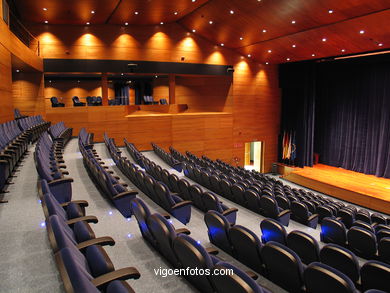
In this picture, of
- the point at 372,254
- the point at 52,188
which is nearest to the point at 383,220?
the point at 372,254

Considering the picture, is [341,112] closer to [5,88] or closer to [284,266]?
[5,88]

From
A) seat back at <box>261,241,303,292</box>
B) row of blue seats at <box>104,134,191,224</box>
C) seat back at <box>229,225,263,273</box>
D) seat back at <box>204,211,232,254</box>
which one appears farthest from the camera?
row of blue seats at <box>104,134,191,224</box>

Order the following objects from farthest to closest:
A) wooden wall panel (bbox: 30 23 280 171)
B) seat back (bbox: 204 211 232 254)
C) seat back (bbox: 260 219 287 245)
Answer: wooden wall panel (bbox: 30 23 280 171)
seat back (bbox: 260 219 287 245)
seat back (bbox: 204 211 232 254)

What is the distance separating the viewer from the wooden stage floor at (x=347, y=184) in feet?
19.4

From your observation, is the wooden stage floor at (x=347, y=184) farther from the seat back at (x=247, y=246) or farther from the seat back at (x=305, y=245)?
the seat back at (x=247, y=246)

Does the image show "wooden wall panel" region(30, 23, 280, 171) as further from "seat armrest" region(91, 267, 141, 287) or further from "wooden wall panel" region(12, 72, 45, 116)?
"seat armrest" region(91, 267, 141, 287)

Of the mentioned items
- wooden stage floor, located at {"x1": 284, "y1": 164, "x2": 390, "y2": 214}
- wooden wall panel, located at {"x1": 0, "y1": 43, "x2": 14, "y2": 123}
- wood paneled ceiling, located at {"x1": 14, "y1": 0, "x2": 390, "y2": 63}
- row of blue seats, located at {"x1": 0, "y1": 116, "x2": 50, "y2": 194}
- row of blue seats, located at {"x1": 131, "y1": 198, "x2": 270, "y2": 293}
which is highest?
wood paneled ceiling, located at {"x1": 14, "y1": 0, "x2": 390, "y2": 63}

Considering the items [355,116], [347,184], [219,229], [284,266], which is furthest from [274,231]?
[355,116]

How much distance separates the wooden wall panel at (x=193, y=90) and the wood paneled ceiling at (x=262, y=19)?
282 millimetres

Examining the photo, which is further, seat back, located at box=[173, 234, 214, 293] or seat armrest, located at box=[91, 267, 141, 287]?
seat back, located at box=[173, 234, 214, 293]

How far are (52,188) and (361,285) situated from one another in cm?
192

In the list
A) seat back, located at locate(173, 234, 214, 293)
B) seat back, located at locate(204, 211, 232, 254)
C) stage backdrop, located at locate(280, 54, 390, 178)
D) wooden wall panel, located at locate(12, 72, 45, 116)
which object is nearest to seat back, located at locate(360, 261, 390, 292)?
seat back, located at locate(204, 211, 232, 254)

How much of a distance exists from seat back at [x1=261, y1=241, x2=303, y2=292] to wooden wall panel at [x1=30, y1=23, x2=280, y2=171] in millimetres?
6184

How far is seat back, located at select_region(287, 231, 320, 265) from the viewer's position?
1846 mm
